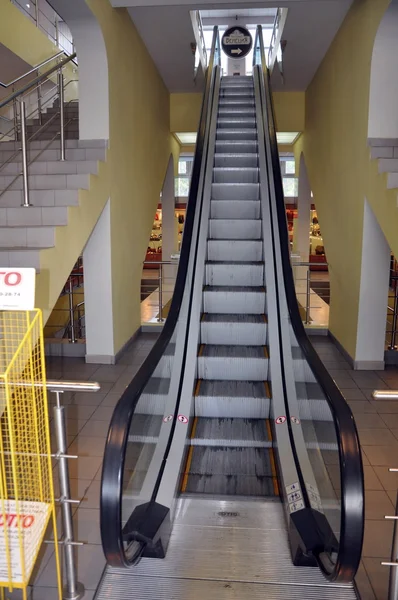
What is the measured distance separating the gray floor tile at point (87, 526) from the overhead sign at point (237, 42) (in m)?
11.7

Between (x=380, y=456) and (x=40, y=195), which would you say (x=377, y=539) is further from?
(x=40, y=195)

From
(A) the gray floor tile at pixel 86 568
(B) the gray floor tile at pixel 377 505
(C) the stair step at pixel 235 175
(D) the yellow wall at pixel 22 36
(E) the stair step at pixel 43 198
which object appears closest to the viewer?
(A) the gray floor tile at pixel 86 568

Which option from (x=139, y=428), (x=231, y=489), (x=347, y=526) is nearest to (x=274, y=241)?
(x=231, y=489)

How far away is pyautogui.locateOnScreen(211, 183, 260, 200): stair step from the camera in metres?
6.37

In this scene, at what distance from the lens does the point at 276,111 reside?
10.4 m

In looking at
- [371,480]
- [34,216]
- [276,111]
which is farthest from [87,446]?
[276,111]

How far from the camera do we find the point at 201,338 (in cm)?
478

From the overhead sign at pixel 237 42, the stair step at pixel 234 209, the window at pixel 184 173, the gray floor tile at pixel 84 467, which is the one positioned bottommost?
the gray floor tile at pixel 84 467

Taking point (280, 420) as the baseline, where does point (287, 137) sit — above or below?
above

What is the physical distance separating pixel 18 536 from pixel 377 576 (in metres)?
1.86

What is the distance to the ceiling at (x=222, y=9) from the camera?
6.30 m

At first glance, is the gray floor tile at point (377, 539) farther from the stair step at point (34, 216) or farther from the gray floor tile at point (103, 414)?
the stair step at point (34, 216)

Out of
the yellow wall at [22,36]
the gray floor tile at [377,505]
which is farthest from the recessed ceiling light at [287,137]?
the gray floor tile at [377,505]

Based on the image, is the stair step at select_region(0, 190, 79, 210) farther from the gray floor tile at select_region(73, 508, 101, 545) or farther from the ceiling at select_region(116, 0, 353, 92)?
the gray floor tile at select_region(73, 508, 101, 545)
